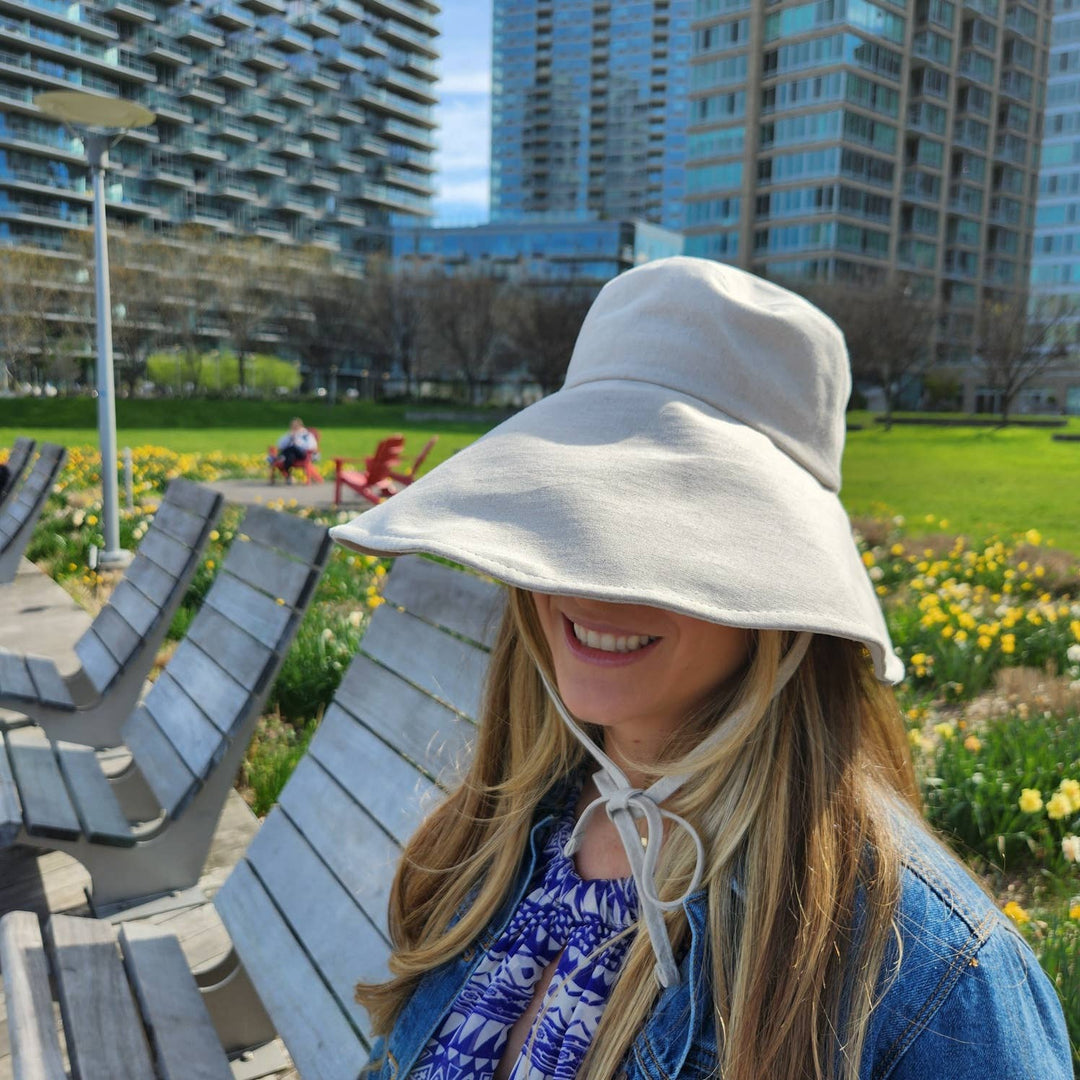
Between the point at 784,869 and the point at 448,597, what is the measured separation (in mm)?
1052

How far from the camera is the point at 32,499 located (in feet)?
22.3

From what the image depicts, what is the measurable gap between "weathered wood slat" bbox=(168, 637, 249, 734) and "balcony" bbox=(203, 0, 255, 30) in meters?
78.9

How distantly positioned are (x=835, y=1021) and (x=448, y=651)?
1.08 meters

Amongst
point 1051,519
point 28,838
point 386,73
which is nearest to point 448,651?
point 28,838

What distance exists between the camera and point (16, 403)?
35.0 meters

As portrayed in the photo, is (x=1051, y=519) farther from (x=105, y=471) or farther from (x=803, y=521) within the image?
(x=105, y=471)

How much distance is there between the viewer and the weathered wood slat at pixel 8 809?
2.26 metres

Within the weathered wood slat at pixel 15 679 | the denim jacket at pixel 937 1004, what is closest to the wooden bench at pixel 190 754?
the weathered wood slat at pixel 15 679

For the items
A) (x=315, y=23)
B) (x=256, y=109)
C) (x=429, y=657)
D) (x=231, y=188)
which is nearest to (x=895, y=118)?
(x=429, y=657)

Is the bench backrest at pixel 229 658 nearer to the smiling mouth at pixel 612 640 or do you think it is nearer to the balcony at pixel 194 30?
the smiling mouth at pixel 612 640

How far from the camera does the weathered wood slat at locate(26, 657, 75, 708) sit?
3438mm

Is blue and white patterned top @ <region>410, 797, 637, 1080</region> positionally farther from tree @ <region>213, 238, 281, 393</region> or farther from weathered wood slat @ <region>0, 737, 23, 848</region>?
tree @ <region>213, 238, 281, 393</region>

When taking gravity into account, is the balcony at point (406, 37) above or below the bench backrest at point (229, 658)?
above

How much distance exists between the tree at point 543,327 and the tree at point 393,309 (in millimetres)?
5337
